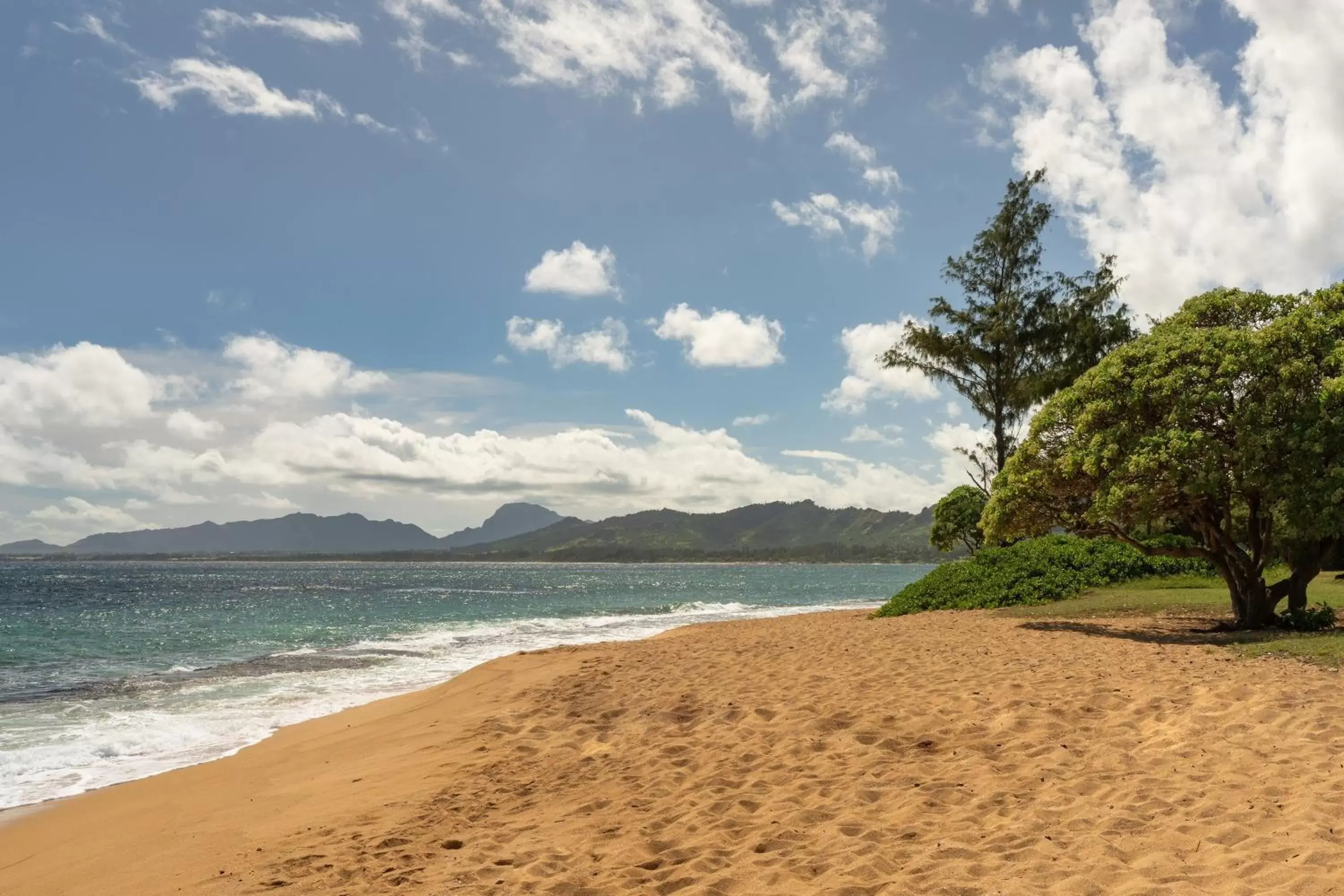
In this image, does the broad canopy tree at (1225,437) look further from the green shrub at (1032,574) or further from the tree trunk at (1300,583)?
the green shrub at (1032,574)

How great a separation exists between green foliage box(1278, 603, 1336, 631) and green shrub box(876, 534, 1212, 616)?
311 inches

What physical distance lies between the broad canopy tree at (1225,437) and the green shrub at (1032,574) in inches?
280

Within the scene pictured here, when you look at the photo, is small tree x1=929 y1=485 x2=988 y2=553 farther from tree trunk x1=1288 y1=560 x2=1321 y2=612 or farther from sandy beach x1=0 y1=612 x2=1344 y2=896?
sandy beach x1=0 y1=612 x2=1344 y2=896

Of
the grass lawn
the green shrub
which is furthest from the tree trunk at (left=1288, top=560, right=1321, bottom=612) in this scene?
the green shrub

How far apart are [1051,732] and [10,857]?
987cm

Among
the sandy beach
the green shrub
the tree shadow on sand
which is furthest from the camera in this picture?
the green shrub

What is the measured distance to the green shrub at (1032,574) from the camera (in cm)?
2291

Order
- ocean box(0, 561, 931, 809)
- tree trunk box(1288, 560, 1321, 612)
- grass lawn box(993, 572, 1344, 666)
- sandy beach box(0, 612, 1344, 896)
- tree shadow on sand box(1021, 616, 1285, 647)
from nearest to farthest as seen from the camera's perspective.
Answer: sandy beach box(0, 612, 1344, 896) < grass lawn box(993, 572, 1344, 666) < ocean box(0, 561, 931, 809) < tree shadow on sand box(1021, 616, 1285, 647) < tree trunk box(1288, 560, 1321, 612)

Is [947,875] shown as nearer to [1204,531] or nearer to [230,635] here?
[1204,531]

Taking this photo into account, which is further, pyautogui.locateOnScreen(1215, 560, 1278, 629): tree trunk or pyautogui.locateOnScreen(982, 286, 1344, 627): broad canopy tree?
pyautogui.locateOnScreen(1215, 560, 1278, 629): tree trunk

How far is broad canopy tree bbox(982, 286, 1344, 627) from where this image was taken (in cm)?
1317

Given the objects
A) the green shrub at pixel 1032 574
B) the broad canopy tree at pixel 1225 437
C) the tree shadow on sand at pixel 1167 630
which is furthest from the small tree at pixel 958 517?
the broad canopy tree at pixel 1225 437

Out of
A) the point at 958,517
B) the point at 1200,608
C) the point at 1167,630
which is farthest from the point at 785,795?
the point at 958,517

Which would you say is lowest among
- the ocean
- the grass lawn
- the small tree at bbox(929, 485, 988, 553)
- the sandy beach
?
the ocean
